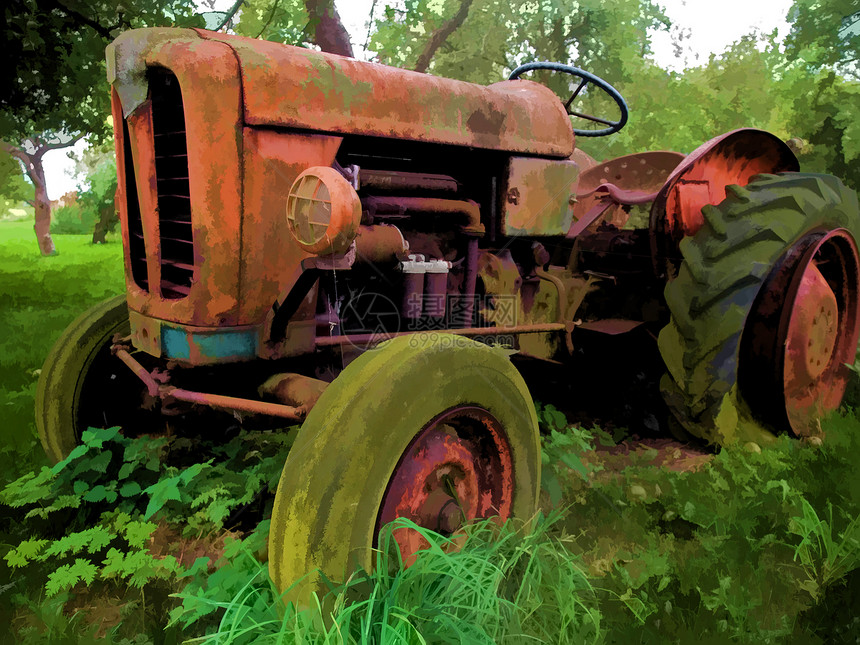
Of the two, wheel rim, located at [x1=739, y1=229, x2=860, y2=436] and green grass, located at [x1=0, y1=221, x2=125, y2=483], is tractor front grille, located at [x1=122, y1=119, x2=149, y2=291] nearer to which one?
green grass, located at [x1=0, y1=221, x2=125, y2=483]

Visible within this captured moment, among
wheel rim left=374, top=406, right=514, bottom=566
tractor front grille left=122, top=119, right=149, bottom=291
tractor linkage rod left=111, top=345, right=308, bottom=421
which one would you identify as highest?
tractor front grille left=122, top=119, right=149, bottom=291

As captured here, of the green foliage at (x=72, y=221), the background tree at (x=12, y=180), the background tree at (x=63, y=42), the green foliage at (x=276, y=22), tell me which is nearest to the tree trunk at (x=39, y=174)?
the background tree at (x=12, y=180)

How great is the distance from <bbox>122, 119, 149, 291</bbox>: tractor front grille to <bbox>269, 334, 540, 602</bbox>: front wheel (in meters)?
1.15

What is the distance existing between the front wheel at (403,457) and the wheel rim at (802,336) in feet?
5.24

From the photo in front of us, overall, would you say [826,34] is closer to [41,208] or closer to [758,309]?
[758,309]

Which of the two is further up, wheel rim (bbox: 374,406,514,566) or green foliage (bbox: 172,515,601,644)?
wheel rim (bbox: 374,406,514,566)

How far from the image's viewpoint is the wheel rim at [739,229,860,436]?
9.37ft

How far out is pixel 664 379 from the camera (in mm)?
2871

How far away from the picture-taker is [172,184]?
6.87 ft

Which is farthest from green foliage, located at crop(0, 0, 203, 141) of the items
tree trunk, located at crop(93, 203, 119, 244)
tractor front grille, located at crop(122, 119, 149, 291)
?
tree trunk, located at crop(93, 203, 119, 244)

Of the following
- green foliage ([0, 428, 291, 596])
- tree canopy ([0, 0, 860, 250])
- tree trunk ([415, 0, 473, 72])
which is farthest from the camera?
tree trunk ([415, 0, 473, 72])

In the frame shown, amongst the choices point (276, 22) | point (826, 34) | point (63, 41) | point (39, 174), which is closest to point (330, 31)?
point (276, 22)

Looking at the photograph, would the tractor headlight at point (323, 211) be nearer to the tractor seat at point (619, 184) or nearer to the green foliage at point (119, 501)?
the green foliage at point (119, 501)

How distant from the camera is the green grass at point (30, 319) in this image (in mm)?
3100
